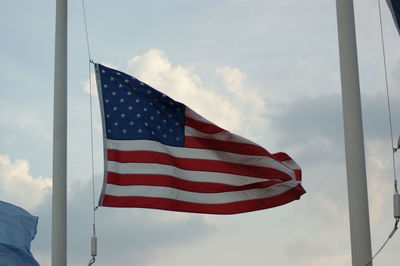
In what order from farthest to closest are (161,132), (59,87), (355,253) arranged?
(161,132) < (59,87) < (355,253)

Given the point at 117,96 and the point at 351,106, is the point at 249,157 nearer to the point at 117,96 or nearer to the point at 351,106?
the point at 117,96

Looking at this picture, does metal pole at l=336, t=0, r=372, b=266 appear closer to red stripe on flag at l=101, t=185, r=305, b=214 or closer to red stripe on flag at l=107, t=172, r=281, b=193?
red stripe on flag at l=107, t=172, r=281, b=193

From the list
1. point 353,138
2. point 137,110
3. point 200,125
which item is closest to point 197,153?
point 200,125

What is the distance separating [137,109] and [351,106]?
5.37 metres

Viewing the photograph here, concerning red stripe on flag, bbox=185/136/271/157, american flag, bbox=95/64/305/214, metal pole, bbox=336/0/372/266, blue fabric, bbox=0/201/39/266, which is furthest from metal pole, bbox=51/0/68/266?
metal pole, bbox=336/0/372/266

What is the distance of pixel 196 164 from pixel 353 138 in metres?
5.07

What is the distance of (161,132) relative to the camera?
17297 millimetres

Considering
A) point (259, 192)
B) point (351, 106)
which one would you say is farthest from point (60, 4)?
point (351, 106)

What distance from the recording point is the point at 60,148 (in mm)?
15750

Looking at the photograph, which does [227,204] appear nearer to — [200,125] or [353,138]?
[200,125]

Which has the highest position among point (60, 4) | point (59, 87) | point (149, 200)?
point (60, 4)


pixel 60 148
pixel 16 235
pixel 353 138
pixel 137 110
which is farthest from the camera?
pixel 16 235

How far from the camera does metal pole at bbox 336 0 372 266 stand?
41.0 ft

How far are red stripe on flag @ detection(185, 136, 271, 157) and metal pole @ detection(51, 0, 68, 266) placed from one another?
2.76 m
